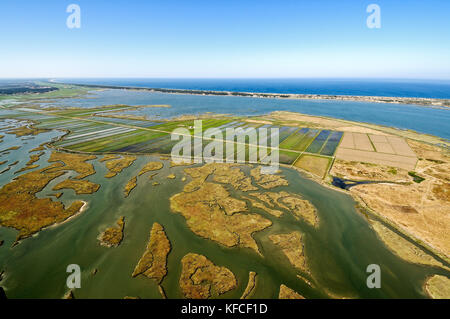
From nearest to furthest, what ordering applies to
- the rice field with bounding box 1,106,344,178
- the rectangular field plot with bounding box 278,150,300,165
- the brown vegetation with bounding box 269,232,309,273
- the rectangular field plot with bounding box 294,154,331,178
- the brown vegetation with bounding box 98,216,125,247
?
the brown vegetation with bounding box 269,232,309,273
the brown vegetation with bounding box 98,216,125,247
the rectangular field plot with bounding box 294,154,331,178
the rectangular field plot with bounding box 278,150,300,165
the rice field with bounding box 1,106,344,178

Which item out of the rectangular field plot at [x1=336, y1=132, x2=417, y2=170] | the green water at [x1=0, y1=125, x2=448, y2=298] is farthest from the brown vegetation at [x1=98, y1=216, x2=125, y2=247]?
the rectangular field plot at [x1=336, y1=132, x2=417, y2=170]

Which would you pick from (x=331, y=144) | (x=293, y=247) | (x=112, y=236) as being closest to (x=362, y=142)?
(x=331, y=144)

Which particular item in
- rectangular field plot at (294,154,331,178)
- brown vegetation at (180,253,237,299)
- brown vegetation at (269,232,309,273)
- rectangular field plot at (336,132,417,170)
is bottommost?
brown vegetation at (180,253,237,299)

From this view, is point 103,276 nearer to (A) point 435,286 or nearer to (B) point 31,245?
(B) point 31,245

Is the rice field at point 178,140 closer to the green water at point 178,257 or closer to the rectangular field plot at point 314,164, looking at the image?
the rectangular field plot at point 314,164

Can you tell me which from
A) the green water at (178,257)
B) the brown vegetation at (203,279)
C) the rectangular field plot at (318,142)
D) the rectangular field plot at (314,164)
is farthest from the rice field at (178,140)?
→ the brown vegetation at (203,279)

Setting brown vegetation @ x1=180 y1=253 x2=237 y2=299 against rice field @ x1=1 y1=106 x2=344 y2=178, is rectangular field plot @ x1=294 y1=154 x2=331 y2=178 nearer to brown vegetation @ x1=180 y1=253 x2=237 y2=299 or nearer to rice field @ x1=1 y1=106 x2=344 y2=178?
rice field @ x1=1 y1=106 x2=344 y2=178

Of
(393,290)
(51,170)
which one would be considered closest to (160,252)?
(393,290)
